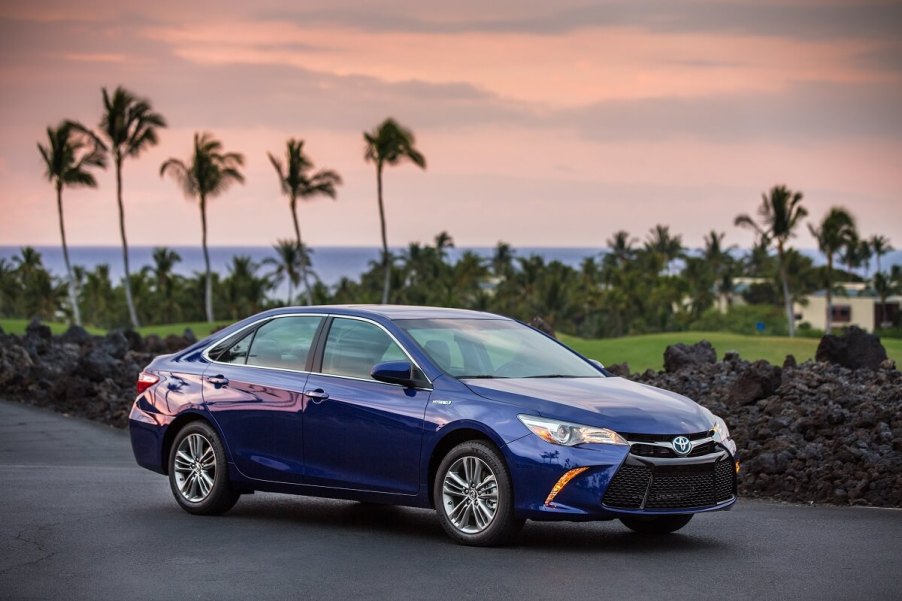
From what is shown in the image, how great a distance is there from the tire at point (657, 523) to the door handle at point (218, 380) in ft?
10.6

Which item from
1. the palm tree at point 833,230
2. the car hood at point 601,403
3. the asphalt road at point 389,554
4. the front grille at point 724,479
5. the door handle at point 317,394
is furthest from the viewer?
the palm tree at point 833,230

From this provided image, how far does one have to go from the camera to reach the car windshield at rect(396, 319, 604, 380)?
32.6ft

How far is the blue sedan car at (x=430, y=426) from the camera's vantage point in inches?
355

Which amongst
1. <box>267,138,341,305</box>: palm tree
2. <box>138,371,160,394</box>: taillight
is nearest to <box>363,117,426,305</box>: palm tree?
<box>267,138,341,305</box>: palm tree

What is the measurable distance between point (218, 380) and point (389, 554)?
250 centimetres

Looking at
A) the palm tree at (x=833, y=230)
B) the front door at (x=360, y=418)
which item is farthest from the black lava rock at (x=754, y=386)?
the palm tree at (x=833, y=230)

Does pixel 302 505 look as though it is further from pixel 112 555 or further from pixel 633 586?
pixel 633 586

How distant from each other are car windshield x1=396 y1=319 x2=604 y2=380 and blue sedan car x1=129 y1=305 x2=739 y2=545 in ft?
0.05

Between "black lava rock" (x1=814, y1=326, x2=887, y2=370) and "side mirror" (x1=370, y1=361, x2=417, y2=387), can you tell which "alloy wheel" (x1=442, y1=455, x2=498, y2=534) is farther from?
"black lava rock" (x1=814, y1=326, x2=887, y2=370)

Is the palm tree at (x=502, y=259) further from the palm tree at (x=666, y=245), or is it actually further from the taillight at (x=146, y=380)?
the taillight at (x=146, y=380)

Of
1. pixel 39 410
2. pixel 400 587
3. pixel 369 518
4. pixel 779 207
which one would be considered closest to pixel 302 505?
pixel 369 518

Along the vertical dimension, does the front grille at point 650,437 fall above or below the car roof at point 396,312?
below

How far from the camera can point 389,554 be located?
9.26 meters

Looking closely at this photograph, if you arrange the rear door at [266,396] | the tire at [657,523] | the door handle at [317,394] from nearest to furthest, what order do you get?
the tire at [657,523]
the door handle at [317,394]
the rear door at [266,396]
